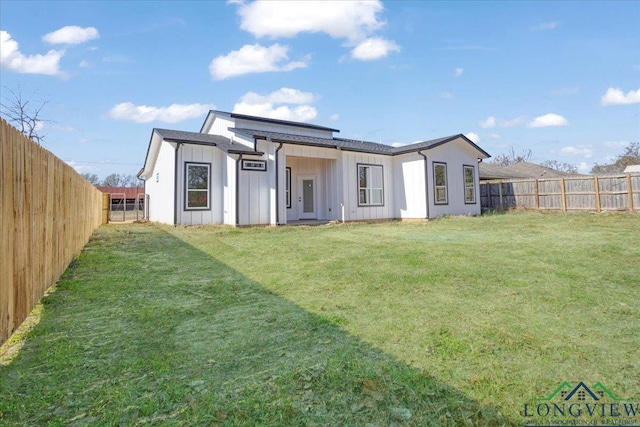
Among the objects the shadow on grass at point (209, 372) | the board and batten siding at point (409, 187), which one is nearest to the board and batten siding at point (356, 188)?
the board and batten siding at point (409, 187)

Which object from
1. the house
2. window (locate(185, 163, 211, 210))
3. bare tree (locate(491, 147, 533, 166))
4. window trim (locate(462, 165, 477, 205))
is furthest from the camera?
bare tree (locate(491, 147, 533, 166))

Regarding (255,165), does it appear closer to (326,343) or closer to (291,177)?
(291,177)

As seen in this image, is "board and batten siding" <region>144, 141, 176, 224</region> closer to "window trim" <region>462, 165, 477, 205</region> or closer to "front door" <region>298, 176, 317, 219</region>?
"front door" <region>298, 176, 317, 219</region>

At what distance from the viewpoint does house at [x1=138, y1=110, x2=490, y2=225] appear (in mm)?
11234

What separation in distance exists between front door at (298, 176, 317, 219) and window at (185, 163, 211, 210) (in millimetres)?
4226

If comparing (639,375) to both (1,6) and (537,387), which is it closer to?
(537,387)

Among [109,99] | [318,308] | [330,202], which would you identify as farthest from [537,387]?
[109,99]

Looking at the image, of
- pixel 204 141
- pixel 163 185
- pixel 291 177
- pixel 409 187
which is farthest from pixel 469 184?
pixel 163 185

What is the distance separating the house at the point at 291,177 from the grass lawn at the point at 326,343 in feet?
21.4

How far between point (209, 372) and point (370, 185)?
1215 centimetres

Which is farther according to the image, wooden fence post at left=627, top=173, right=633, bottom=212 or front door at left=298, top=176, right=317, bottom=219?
front door at left=298, top=176, right=317, bottom=219

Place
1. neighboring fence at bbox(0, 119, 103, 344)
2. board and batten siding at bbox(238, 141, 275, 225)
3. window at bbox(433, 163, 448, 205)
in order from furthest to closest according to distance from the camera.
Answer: window at bbox(433, 163, 448, 205)
board and batten siding at bbox(238, 141, 275, 225)
neighboring fence at bbox(0, 119, 103, 344)

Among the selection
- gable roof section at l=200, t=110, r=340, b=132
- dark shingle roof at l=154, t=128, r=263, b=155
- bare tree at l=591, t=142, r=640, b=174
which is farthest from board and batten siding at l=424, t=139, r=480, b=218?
bare tree at l=591, t=142, r=640, b=174

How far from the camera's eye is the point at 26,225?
2830 mm
